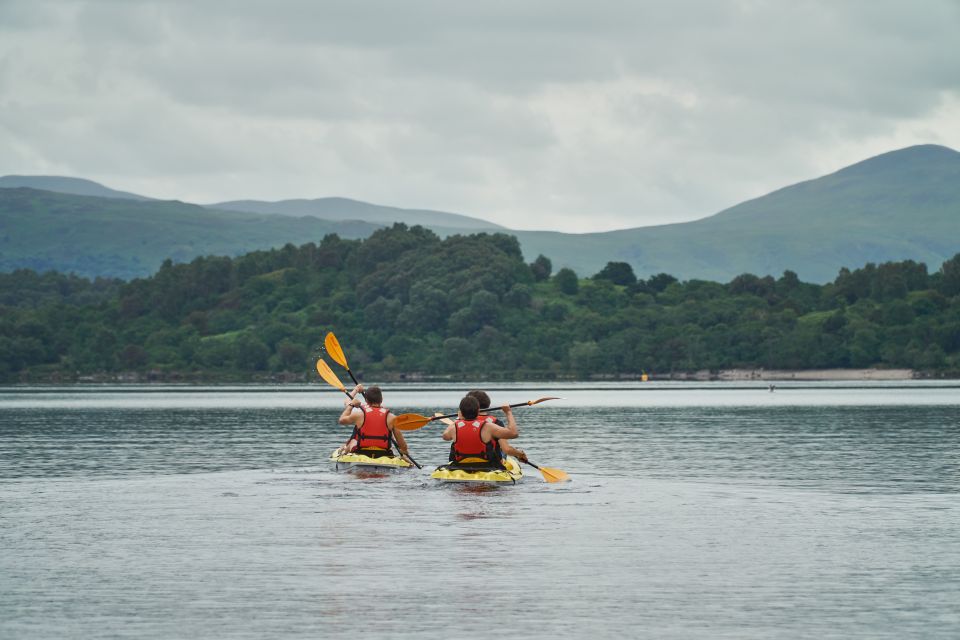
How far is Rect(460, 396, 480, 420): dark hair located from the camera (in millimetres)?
41656

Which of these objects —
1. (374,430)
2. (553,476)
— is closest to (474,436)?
(553,476)

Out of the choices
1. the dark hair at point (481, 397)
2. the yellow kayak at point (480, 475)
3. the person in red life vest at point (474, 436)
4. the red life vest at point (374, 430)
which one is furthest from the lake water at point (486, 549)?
the dark hair at point (481, 397)

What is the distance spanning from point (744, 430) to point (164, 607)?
65.5 metres

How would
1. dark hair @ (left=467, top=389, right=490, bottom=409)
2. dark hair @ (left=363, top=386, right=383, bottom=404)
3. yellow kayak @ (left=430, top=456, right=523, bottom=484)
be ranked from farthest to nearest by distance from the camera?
dark hair @ (left=363, top=386, right=383, bottom=404) → yellow kayak @ (left=430, top=456, right=523, bottom=484) → dark hair @ (left=467, top=389, right=490, bottom=409)

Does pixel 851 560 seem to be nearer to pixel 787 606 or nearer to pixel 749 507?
pixel 787 606

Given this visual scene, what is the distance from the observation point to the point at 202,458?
61781mm

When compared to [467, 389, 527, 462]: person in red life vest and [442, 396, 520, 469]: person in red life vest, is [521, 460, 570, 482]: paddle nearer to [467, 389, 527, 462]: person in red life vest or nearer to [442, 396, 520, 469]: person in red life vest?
[467, 389, 527, 462]: person in red life vest

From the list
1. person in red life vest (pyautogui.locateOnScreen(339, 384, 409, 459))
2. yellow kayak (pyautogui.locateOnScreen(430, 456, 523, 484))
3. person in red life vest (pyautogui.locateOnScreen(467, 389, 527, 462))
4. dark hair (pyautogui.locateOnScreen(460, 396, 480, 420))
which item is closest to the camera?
dark hair (pyautogui.locateOnScreen(460, 396, 480, 420))

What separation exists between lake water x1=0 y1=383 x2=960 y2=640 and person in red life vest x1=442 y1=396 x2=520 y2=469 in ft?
3.27

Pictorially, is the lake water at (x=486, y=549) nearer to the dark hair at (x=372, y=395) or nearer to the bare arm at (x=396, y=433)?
the bare arm at (x=396, y=433)

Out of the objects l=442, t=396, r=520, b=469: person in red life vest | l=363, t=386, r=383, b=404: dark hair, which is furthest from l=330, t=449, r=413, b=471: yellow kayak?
l=442, t=396, r=520, b=469: person in red life vest

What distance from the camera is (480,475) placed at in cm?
4325

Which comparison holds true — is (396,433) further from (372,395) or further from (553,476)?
(553,476)

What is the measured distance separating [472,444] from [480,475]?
1.08m
